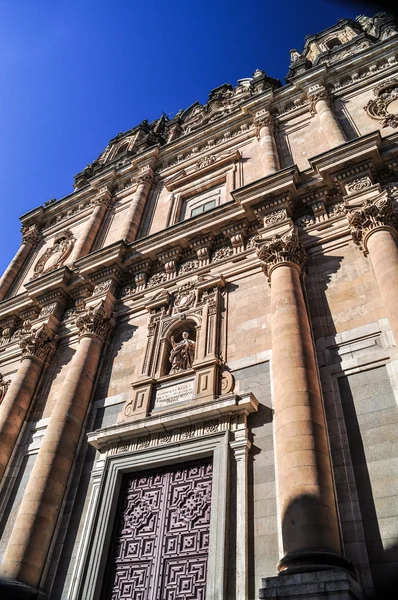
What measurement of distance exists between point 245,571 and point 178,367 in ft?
16.1

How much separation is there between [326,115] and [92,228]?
391 inches

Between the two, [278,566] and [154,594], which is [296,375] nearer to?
[278,566]

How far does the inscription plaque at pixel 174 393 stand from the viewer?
1006cm

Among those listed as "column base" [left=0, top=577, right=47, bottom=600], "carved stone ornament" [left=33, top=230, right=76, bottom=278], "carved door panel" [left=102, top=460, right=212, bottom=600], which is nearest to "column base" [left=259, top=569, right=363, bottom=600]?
"carved door panel" [left=102, top=460, right=212, bottom=600]

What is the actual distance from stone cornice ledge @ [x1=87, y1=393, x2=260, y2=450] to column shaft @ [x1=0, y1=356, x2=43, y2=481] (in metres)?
2.85

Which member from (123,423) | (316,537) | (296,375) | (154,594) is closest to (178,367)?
(123,423)

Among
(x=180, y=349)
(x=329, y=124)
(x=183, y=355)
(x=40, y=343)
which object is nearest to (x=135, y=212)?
(x=40, y=343)

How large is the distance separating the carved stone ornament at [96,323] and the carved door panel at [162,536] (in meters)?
4.57

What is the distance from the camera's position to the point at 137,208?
699 inches

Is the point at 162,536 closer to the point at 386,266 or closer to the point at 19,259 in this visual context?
the point at 386,266

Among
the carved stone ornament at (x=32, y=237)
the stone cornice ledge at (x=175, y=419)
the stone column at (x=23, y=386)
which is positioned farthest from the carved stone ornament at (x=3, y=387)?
the carved stone ornament at (x=32, y=237)

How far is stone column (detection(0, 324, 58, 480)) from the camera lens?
11.8 m

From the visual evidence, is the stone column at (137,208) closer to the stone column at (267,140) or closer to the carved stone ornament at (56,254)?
the carved stone ornament at (56,254)

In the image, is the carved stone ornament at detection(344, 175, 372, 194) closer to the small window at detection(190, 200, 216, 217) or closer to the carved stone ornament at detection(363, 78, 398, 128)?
the carved stone ornament at detection(363, 78, 398, 128)
